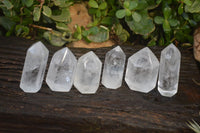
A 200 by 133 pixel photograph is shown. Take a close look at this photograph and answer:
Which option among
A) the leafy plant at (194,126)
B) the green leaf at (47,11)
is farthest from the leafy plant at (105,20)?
the leafy plant at (194,126)

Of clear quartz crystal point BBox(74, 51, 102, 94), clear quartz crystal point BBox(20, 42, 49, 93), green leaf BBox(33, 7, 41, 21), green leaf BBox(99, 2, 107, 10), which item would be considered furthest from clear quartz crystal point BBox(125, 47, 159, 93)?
green leaf BBox(33, 7, 41, 21)

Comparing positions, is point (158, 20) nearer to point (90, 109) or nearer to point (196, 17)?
point (196, 17)

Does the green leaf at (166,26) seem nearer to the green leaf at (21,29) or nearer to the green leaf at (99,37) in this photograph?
the green leaf at (99,37)

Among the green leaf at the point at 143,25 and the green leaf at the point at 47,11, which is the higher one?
the green leaf at the point at 47,11

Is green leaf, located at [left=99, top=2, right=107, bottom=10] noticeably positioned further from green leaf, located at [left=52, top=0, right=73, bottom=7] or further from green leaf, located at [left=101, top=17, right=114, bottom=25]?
green leaf, located at [left=52, top=0, right=73, bottom=7]

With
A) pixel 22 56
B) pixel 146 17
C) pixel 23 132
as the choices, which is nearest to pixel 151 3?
pixel 146 17

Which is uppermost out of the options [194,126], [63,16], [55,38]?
[63,16]

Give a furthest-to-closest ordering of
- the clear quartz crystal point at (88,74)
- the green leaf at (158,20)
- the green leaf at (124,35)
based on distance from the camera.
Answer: the green leaf at (124,35), the green leaf at (158,20), the clear quartz crystal point at (88,74)

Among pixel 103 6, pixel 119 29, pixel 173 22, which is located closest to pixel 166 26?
pixel 173 22
